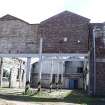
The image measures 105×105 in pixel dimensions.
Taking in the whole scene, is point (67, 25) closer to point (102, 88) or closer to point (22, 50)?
point (22, 50)

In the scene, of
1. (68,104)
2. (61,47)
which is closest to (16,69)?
(61,47)

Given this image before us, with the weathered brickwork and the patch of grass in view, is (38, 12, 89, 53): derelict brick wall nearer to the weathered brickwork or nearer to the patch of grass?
the weathered brickwork

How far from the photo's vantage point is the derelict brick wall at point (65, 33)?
86.0 feet

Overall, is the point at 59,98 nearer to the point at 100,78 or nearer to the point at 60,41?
the point at 100,78

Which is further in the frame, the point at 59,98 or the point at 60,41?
the point at 60,41

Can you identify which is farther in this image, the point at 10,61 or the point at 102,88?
the point at 10,61

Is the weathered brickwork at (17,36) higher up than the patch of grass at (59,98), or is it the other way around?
the weathered brickwork at (17,36)

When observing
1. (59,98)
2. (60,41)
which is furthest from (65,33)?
(59,98)

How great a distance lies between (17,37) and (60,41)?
5.16 m

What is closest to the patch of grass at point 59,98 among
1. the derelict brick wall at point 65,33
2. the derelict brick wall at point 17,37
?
the derelict brick wall at point 65,33

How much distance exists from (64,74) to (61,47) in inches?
906

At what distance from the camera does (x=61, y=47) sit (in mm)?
26406

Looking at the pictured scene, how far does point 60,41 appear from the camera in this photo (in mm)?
26609

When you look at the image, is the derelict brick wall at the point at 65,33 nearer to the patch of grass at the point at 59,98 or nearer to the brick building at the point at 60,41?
the brick building at the point at 60,41
